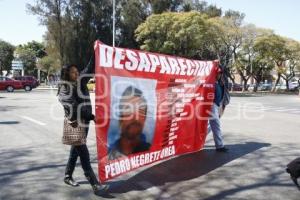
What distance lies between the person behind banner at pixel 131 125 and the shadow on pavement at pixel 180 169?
1.40ft

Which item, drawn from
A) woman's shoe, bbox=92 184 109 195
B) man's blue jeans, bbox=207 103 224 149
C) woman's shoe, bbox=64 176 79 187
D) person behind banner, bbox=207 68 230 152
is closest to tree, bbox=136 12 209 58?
person behind banner, bbox=207 68 230 152

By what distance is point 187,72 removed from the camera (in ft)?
25.9

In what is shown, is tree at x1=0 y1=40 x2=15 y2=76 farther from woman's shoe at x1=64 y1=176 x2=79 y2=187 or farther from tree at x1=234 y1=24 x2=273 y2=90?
woman's shoe at x1=64 y1=176 x2=79 y2=187

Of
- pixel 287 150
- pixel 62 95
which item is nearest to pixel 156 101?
pixel 62 95

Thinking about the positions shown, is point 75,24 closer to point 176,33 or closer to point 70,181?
point 176,33

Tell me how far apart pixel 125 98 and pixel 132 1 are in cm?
5279

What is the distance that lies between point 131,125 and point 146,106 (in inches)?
18.4

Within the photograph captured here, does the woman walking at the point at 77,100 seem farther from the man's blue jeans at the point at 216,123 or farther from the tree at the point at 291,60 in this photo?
the tree at the point at 291,60

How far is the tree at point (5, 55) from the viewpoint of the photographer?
87562 millimetres

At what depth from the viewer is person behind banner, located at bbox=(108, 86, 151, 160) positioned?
621 cm

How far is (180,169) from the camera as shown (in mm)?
7328

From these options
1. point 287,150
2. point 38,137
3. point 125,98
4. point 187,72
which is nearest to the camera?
point 125,98

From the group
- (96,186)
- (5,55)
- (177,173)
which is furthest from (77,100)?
(5,55)

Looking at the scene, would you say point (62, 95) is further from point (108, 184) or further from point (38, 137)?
point (38, 137)
